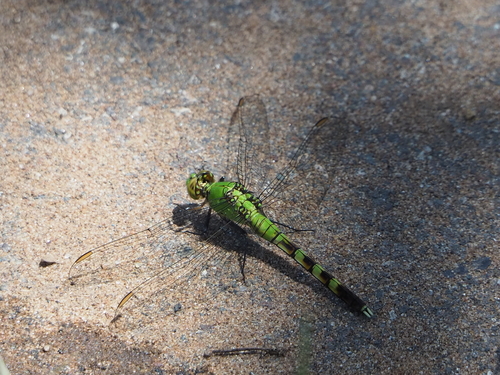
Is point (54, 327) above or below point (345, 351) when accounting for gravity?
above

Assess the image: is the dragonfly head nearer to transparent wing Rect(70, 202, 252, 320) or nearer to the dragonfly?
the dragonfly

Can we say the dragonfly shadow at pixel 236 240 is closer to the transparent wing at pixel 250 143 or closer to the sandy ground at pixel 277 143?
the sandy ground at pixel 277 143

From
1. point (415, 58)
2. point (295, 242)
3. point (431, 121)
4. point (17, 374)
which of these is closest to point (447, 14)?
point (415, 58)

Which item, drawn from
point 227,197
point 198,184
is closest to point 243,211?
point 227,197

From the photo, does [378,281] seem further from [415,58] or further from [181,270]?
[415,58]

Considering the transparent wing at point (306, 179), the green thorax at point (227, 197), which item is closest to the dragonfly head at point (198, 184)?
the green thorax at point (227, 197)

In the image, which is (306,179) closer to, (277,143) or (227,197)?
(277,143)

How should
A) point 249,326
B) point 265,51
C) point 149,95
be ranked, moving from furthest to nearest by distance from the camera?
point 265,51 < point 149,95 < point 249,326
